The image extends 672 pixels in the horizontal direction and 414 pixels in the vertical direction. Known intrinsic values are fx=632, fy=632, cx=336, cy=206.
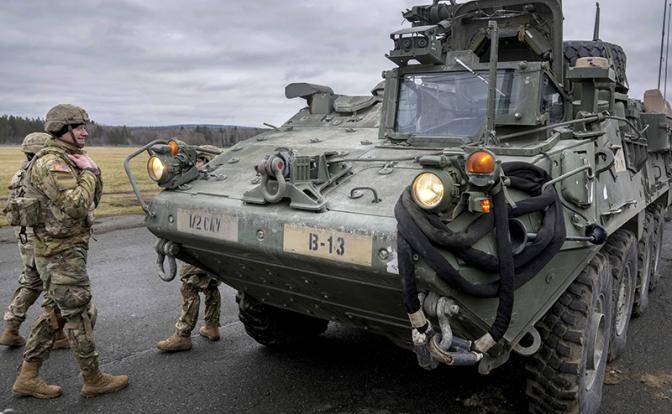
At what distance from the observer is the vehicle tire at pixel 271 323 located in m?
4.71

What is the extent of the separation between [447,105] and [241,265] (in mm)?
1633

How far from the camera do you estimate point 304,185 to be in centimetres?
332

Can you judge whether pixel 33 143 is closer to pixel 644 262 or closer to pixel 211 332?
pixel 211 332

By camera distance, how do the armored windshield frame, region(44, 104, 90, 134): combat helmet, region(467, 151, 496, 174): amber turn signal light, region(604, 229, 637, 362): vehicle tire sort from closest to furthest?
1. region(467, 151, 496, 174): amber turn signal light
2. the armored windshield frame
3. region(44, 104, 90, 134): combat helmet
4. region(604, 229, 637, 362): vehicle tire

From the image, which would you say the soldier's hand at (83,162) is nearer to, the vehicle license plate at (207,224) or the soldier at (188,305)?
the vehicle license plate at (207,224)

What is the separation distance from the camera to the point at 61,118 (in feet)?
13.3

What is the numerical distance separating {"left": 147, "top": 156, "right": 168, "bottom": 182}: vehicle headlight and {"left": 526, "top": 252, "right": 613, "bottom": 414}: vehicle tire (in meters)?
2.41

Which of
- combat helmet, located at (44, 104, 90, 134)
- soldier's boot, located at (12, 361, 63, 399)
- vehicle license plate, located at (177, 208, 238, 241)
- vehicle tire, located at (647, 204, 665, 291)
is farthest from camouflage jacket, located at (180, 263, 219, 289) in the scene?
vehicle tire, located at (647, 204, 665, 291)

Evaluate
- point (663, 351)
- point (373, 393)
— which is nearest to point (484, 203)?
point (373, 393)

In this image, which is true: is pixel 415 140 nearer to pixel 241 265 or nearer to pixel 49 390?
pixel 241 265

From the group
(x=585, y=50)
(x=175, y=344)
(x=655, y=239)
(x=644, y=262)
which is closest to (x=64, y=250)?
(x=175, y=344)

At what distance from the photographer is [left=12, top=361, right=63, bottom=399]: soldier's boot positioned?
411 cm

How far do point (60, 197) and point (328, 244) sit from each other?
197 centimetres

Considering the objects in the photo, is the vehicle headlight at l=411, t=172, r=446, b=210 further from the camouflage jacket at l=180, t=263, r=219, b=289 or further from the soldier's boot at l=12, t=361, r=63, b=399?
the soldier's boot at l=12, t=361, r=63, b=399
